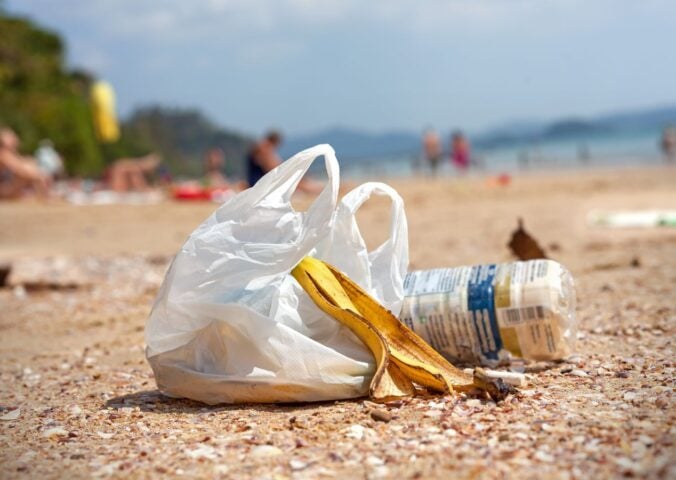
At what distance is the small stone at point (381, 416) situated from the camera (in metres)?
2.89

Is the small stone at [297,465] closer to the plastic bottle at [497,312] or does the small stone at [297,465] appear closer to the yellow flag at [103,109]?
the plastic bottle at [497,312]

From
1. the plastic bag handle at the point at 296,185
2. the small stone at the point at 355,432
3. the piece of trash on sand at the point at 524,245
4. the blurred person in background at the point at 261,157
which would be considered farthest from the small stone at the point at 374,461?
the blurred person in background at the point at 261,157

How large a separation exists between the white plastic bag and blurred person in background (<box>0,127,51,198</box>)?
14.6 m

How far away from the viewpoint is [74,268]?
826 cm

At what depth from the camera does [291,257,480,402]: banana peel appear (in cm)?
313

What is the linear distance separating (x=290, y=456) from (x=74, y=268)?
20.1ft

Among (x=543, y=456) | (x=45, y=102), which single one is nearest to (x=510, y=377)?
(x=543, y=456)

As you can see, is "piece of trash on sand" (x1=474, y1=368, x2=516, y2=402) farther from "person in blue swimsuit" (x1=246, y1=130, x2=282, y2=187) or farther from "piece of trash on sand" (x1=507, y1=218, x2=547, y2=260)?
"person in blue swimsuit" (x1=246, y1=130, x2=282, y2=187)

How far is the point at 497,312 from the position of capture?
3436 millimetres

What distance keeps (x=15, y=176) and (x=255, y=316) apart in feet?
50.1

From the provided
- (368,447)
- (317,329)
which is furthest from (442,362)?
(368,447)

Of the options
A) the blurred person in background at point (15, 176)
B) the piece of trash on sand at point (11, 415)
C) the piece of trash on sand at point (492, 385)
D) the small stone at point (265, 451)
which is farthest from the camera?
the blurred person in background at point (15, 176)

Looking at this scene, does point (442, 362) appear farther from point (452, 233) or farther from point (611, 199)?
point (611, 199)

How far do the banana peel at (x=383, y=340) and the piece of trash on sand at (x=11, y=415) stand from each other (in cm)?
119
